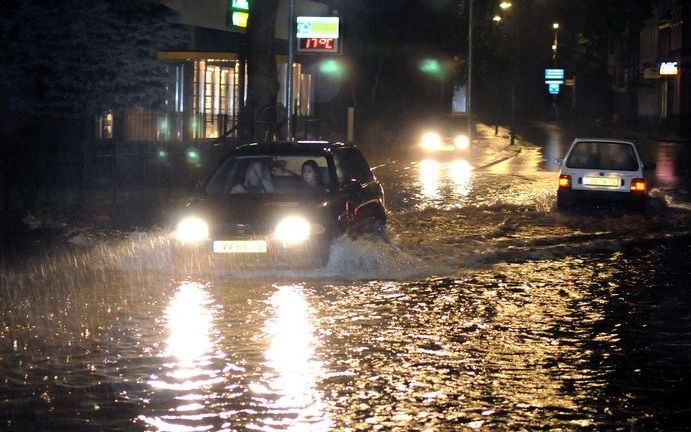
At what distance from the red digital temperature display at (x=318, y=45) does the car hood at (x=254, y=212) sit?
20241 mm

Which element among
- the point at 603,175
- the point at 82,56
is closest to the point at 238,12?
the point at 82,56

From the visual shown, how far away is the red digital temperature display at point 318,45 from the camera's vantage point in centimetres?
3372

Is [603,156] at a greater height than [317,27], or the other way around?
[317,27]

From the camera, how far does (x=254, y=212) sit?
13.4 m

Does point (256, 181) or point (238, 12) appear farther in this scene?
point (238, 12)

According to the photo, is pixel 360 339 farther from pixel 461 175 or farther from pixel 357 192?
pixel 461 175

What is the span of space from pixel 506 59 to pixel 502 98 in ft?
132

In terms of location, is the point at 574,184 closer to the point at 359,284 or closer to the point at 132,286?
the point at 359,284

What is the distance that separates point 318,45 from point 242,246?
21.5 m

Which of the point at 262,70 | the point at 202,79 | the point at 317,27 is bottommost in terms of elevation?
the point at 262,70

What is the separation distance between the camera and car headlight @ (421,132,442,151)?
46.9m

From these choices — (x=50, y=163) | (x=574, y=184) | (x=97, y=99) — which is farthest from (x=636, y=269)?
(x=97, y=99)

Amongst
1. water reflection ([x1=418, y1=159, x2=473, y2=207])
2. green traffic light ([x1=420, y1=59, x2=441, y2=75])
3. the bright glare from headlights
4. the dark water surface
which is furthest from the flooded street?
green traffic light ([x1=420, y1=59, x2=441, y2=75])

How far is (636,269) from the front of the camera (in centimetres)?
1541
